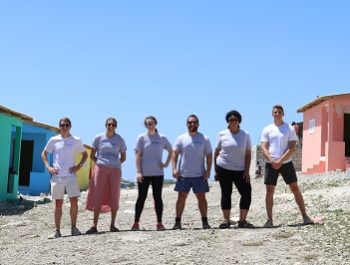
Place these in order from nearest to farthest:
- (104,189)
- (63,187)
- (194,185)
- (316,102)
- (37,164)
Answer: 1. (194,185)
2. (63,187)
3. (104,189)
4. (316,102)
5. (37,164)

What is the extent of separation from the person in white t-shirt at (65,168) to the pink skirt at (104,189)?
252 millimetres

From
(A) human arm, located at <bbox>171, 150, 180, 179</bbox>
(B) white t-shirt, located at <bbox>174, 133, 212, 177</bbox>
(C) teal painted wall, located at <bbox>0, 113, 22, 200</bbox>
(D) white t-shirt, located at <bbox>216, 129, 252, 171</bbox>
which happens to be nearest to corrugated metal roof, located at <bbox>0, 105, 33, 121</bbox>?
(C) teal painted wall, located at <bbox>0, 113, 22, 200</bbox>

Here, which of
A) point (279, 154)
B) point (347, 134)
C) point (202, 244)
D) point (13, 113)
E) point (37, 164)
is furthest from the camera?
point (37, 164)

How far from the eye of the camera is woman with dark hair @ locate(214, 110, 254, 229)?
27.2 feet

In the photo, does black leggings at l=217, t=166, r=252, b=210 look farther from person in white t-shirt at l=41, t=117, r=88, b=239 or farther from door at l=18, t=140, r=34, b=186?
door at l=18, t=140, r=34, b=186

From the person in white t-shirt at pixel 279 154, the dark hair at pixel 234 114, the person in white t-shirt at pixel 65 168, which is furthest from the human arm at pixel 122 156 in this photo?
the person in white t-shirt at pixel 279 154

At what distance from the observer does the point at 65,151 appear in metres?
8.53

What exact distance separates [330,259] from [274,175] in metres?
2.14

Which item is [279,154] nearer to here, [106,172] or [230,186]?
[230,186]

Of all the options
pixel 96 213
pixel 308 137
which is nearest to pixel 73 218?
pixel 96 213

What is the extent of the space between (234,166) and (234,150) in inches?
9.2

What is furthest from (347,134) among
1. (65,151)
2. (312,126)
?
(65,151)

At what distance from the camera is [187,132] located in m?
8.59

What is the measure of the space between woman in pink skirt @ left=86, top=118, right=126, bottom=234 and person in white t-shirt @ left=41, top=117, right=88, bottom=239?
246 millimetres
